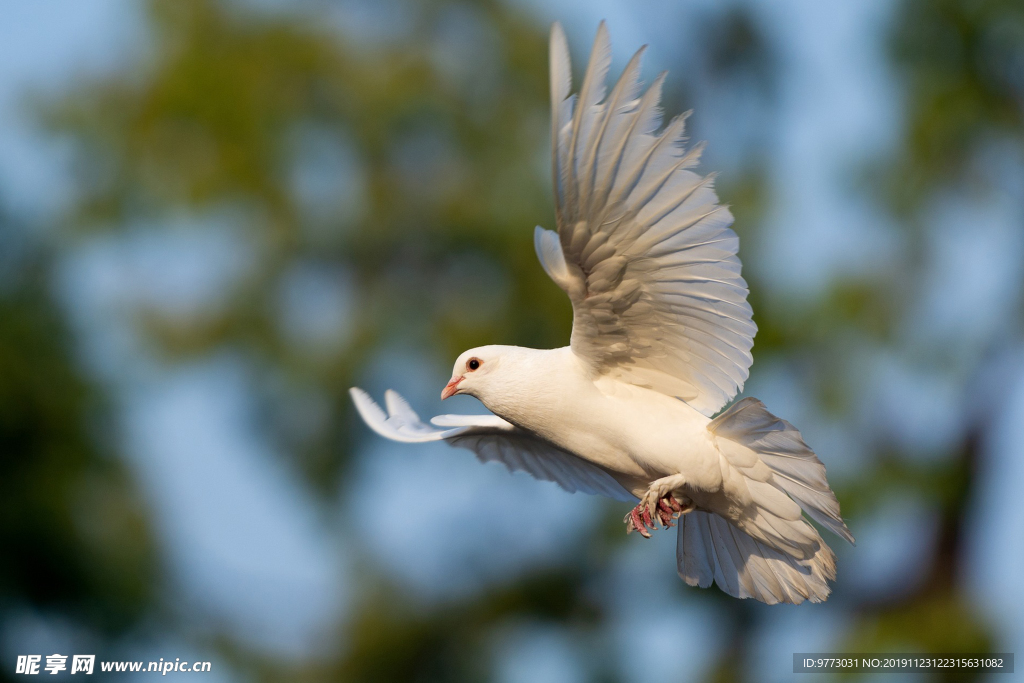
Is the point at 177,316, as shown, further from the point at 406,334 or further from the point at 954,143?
the point at 954,143

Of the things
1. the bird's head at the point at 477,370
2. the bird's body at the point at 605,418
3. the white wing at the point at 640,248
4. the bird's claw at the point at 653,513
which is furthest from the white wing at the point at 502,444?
the white wing at the point at 640,248

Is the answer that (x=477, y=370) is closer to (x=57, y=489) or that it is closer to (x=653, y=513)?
(x=653, y=513)

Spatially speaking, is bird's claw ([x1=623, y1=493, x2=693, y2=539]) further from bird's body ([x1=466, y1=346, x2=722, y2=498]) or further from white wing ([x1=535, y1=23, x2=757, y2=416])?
white wing ([x1=535, y1=23, x2=757, y2=416])

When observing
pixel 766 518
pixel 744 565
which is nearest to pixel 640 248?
pixel 766 518

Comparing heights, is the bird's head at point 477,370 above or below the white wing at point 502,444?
above

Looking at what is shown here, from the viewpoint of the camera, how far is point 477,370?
16.7ft

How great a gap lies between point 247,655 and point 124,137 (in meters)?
7.45

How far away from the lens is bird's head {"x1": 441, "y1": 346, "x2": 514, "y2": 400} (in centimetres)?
502

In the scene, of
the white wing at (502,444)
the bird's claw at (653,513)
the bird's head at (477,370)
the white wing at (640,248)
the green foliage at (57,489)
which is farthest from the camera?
the green foliage at (57,489)

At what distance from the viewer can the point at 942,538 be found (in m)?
15.1

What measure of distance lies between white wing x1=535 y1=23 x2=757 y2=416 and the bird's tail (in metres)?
0.24

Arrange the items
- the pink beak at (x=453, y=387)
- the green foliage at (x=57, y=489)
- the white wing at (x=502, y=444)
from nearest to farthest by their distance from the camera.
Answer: the pink beak at (x=453, y=387)
the white wing at (x=502, y=444)
the green foliage at (x=57, y=489)

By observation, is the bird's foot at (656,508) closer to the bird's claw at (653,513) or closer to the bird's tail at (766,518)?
the bird's claw at (653,513)

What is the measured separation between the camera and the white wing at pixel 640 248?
375 cm
